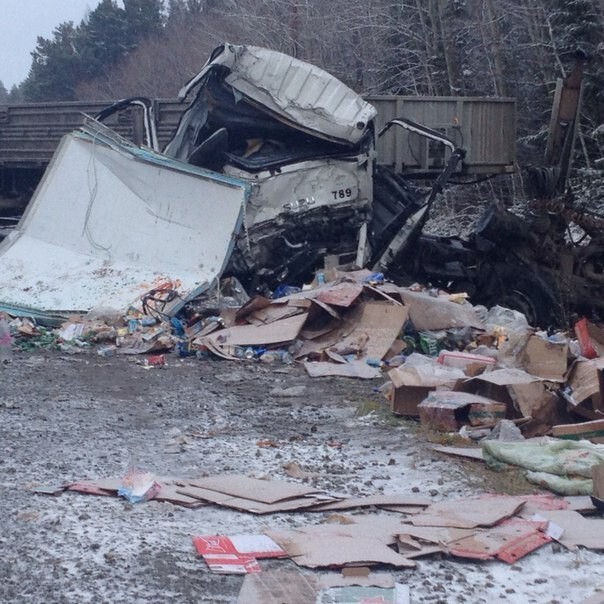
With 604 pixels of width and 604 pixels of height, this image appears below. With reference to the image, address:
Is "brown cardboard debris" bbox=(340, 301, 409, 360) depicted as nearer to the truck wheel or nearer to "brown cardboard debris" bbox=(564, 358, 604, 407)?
"brown cardboard debris" bbox=(564, 358, 604, 407)

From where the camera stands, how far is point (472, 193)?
22281mm

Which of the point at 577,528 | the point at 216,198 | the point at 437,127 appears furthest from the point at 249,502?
the point at 437,127

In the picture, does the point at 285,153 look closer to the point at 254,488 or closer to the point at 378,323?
the point at 378,323

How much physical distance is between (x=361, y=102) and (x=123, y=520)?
7.14m

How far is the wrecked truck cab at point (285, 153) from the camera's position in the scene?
373 inches

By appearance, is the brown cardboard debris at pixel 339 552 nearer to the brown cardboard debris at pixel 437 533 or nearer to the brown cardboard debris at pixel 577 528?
the brown cardboard debris at pixel 437 533

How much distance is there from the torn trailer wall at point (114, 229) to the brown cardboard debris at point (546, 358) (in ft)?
11.2

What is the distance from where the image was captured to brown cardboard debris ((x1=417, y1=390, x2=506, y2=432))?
5457 mm

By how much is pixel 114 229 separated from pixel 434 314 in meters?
3.52

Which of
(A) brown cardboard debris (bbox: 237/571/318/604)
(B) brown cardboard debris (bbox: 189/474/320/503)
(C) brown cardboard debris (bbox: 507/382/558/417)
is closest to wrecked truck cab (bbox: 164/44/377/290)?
(C) brown cardboard debris (bbox: 507/382/558/417)

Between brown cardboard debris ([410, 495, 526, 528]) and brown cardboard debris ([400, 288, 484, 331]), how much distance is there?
4.17m

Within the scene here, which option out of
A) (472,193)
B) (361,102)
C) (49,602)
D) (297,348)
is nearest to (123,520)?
(49,602)

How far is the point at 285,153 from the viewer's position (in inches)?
388

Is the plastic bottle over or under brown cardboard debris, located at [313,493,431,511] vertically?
under
